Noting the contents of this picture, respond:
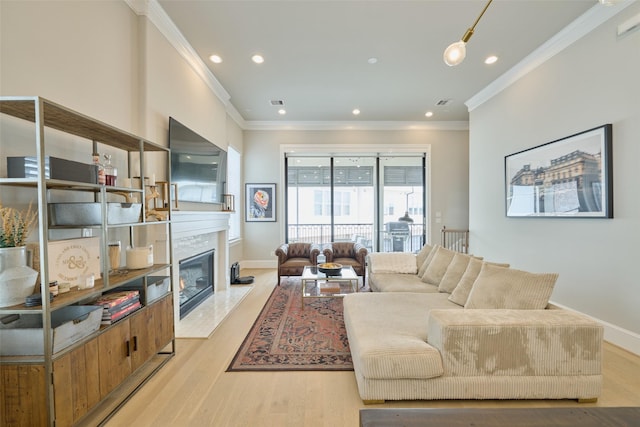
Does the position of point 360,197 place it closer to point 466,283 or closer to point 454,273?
point 454,273

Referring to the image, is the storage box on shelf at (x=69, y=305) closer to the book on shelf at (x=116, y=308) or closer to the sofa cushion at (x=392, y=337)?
the book on shelf at (x=116, y=308)

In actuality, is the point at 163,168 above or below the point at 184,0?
below

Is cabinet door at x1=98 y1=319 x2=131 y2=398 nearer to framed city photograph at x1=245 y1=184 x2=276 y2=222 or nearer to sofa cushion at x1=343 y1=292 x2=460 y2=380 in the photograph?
sofa cushion at x1=343 y1=292 x2=460 y2=380

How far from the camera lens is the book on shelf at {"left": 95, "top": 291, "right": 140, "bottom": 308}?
1832 millimetres

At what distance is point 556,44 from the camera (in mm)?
3193

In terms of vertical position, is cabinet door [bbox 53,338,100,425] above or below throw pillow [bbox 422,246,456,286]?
below

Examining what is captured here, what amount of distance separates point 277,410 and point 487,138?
4948 mm

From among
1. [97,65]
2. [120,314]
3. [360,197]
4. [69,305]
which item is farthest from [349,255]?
[97,65]

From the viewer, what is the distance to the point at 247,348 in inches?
102

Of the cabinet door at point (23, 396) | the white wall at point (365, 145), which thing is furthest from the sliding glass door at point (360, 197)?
the cabinet door at point (23, 396)

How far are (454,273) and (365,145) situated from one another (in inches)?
154

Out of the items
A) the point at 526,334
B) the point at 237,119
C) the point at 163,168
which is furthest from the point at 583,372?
the point at 237,119

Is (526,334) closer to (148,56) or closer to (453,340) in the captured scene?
(453,340)

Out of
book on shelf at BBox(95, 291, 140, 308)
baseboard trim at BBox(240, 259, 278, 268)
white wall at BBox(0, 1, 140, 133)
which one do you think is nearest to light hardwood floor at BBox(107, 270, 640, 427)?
book on shelf at BBox(95, 291, 140, 308)
